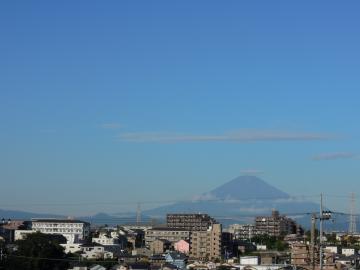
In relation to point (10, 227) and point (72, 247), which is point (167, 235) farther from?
point (72, 247)

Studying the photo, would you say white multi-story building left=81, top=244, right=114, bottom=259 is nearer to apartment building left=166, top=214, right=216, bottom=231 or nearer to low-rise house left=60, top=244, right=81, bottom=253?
low-rise house left=60, top=244, right=81, bottom=253

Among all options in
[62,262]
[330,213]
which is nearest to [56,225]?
[62,262]

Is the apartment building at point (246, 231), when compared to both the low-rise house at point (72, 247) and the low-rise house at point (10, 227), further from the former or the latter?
the low-rise house at point (72, 247)

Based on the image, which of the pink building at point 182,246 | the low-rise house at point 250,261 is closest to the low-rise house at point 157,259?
the low-rise house at point 250,261

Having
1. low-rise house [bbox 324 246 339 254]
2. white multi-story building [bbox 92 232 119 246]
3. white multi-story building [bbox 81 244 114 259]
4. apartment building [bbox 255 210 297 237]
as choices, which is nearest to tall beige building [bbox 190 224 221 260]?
white multi-story building [bbox 92 232 119 246]

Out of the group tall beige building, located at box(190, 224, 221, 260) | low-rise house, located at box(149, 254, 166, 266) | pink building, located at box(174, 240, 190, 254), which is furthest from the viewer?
pink building, located at box(174, 240, 190, 254)

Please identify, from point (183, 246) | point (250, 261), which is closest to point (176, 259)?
point (250, 261)
